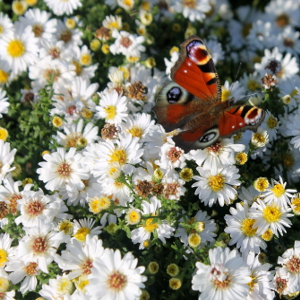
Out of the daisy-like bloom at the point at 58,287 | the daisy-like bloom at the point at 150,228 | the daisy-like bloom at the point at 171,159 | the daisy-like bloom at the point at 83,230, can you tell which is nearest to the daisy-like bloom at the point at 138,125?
the daisy-like bloom at the point at 171,159

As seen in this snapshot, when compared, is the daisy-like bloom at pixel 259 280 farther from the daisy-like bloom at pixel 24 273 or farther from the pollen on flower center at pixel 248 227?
the daisy-like bloom at pixel 24 273

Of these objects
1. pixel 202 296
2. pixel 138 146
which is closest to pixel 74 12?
pixel 138 146

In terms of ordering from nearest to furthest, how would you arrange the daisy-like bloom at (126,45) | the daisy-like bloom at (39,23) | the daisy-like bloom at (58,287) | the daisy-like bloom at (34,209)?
the daisy-like bloom at (58,287)
the daisy-like bloom at (34,209)
the daisy-like bloom at (126,45)
the daisy-like bloom at (39,23)

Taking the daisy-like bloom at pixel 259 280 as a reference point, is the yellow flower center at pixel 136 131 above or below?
above

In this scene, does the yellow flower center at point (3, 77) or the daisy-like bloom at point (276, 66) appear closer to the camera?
the daisy-like bloom at point (276, 66)

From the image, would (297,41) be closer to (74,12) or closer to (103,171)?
(74,12)

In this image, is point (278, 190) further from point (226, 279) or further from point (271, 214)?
point (226, 279)

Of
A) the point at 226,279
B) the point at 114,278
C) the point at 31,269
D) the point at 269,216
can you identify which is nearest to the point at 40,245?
the point at 31,269
